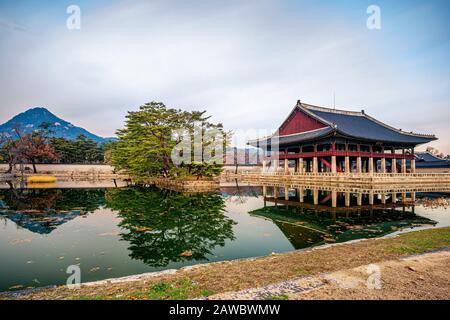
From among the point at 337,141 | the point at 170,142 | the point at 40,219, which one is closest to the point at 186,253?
the point at 40,219

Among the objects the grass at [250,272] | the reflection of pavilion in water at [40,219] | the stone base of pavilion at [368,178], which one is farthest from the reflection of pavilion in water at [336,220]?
the reflection of pavilion in water at [40,219]

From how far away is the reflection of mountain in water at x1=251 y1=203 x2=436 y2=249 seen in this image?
36.2ft

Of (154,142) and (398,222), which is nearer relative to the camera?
(398,222)

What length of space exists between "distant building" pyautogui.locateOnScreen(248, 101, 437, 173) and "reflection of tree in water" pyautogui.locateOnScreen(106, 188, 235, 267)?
2336 cm

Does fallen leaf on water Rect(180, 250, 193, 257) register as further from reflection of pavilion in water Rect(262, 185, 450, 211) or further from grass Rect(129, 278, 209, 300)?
reflection of pavilion in water Rect(262, 185, 450, 211)

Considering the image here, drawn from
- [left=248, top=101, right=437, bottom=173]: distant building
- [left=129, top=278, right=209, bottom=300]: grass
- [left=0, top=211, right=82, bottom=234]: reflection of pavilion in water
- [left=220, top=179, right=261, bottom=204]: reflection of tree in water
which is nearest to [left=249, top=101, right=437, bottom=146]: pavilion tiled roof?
[left=248, top=101, right=437, bottom=173]: distant building

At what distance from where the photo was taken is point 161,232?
38.7 feet

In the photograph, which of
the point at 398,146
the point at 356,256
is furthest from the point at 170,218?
the point at 398,146

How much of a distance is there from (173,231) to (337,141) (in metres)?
29.8

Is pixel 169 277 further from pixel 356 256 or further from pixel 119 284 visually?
pixel 356 256

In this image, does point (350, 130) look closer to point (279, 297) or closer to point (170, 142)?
point (170, 142)

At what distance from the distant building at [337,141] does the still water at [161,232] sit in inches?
683

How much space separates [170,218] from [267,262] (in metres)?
8.92
